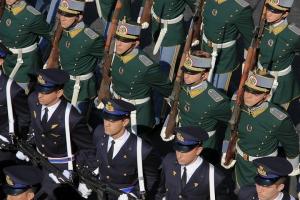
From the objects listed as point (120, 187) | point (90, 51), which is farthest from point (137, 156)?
point (90, 51)

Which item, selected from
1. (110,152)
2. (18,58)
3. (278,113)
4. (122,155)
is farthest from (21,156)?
(278,113)

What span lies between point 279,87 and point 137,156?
3780 millimetres

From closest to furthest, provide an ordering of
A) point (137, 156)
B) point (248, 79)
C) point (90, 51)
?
1. point (137, 156)
2. point (248, 79)
3. point (90, 51)

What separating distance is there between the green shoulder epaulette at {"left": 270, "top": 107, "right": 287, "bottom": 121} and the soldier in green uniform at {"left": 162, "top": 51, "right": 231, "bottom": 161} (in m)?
0.69

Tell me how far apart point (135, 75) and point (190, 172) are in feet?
9.52

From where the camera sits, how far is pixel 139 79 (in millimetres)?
13258

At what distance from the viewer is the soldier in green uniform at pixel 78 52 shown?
13.9 meters

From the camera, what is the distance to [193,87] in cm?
1252

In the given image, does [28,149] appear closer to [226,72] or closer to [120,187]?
[120,187]

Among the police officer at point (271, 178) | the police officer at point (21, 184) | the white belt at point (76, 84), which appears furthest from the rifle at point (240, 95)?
the police officer at point (21, 184)

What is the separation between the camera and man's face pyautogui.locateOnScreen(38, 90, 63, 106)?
37.6 feet

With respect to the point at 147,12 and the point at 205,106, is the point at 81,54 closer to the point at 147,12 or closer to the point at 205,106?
the point at 205,106

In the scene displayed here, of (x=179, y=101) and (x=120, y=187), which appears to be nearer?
(x=120, y=187)

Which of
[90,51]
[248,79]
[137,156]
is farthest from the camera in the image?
[90,51]
